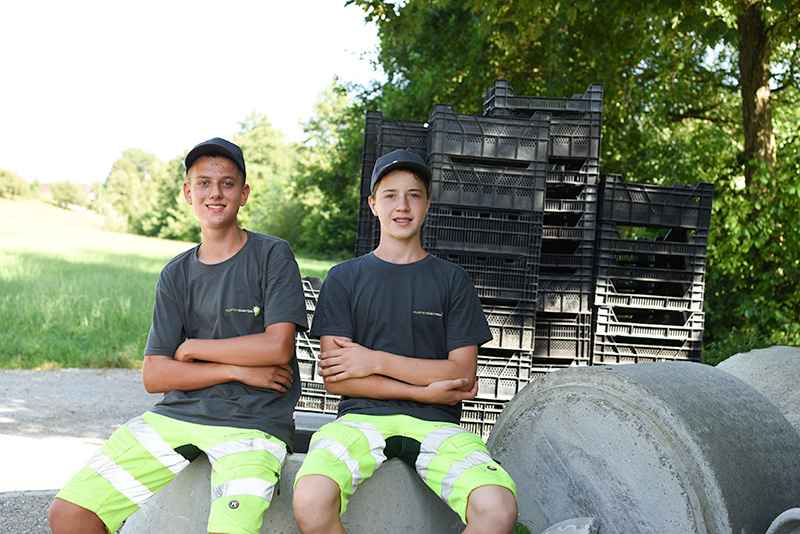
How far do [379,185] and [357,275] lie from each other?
0.44m

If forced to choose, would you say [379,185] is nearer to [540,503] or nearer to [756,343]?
[540,503]

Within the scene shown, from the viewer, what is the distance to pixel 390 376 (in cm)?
291

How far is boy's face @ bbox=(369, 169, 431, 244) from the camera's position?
3088mm

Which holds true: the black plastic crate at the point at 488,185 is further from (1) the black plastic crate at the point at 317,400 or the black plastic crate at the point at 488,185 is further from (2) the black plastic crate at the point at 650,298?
(1) the black plastic crate at the point at 317,400

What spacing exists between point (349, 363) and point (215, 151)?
114 centimetres

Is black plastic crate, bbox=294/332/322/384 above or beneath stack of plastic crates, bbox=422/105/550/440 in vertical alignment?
beneath

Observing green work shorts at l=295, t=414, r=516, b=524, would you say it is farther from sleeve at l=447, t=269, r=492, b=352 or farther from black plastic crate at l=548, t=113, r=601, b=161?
black plastic crate at l=548, t=113, r=601, b=161

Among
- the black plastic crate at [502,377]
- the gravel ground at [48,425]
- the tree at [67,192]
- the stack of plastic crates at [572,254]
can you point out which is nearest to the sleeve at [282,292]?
the black plastic crate at [502,377]

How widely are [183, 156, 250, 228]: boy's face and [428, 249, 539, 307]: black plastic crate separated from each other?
1883mm

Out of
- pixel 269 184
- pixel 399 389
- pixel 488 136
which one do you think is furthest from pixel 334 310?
pixel 269 184

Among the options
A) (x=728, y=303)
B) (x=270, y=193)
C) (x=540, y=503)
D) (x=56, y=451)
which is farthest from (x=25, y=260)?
(x=270, y=193)

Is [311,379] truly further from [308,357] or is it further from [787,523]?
[787,523]

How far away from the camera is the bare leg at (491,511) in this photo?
95.0 inches

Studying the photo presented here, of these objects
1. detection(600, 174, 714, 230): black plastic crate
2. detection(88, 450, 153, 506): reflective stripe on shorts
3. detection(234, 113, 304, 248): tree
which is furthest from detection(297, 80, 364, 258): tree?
detection(88, 450, 153, 506): reflective stripe on shorts
